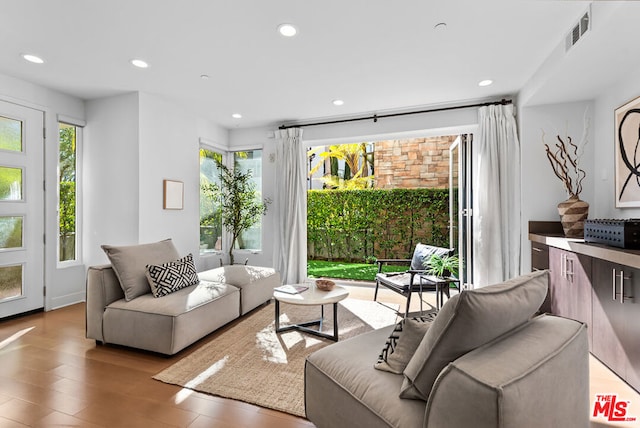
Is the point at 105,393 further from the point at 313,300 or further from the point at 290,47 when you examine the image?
the point at 290,47

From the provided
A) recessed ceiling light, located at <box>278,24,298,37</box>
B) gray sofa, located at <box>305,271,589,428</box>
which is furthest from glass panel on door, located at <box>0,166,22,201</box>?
gray sofa, located at <box>305,271,589,428</box>

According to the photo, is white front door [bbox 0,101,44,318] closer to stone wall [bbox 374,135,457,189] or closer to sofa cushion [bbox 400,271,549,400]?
sofa cushion [bbox 400,271,549,400]

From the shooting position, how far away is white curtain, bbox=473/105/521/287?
3771 millimetres

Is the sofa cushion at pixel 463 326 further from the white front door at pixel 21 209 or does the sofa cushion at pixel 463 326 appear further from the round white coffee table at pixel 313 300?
the white front door at pixel 21 209

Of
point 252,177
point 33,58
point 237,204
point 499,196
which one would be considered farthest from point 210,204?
point 499,196

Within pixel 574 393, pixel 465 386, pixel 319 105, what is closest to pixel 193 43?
pixel 319 105

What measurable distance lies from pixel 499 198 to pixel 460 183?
639mm

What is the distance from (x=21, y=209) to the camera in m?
3.45

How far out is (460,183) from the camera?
4.38 meters

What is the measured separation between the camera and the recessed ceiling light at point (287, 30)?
96.0 inches

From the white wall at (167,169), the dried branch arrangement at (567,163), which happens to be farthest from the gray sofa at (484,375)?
the white wall at (167,169)

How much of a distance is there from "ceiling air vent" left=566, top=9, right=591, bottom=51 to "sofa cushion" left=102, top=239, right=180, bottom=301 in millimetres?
3834

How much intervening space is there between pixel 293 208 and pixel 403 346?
3587 millimetres

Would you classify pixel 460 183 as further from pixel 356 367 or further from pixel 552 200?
pixel 356 367
